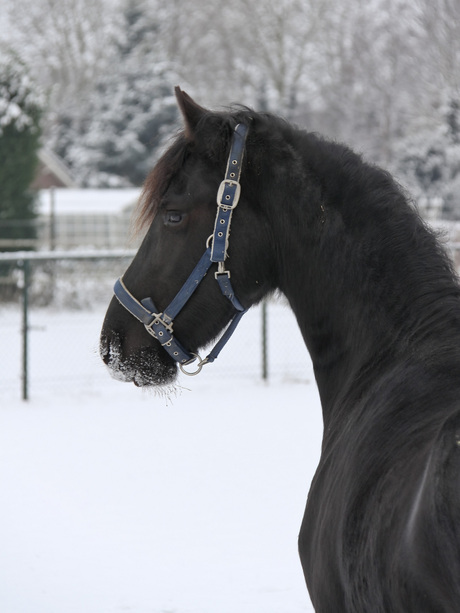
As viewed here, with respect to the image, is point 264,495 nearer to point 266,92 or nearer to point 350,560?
point 350,560

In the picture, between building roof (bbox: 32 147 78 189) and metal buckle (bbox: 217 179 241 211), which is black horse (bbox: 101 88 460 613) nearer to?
metal buckle (bbox: 217 179 241 211)

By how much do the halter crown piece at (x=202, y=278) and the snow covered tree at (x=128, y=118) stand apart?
28484 millimetres

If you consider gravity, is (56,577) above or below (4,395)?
above

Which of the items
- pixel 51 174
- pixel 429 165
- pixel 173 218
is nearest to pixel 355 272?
pixel 173 218

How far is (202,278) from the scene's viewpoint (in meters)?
2.23

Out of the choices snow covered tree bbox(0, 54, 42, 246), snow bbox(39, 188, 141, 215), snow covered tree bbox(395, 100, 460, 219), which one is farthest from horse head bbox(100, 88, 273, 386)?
snow covered tree bbox(395, 100, 460, 219)

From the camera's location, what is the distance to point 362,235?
211 centimetres

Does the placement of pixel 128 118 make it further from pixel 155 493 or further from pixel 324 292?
pixel 324 292

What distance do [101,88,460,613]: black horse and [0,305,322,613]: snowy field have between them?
20.3 inches

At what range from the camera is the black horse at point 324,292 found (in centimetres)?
179

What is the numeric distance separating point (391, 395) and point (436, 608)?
61cm

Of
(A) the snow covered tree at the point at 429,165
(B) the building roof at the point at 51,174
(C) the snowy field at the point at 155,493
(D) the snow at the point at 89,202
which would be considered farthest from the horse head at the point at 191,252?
(B) the building roof at the point at 51,174

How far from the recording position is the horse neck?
199 cm

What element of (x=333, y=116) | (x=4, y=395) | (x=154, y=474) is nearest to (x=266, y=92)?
(x=333, y=116)
